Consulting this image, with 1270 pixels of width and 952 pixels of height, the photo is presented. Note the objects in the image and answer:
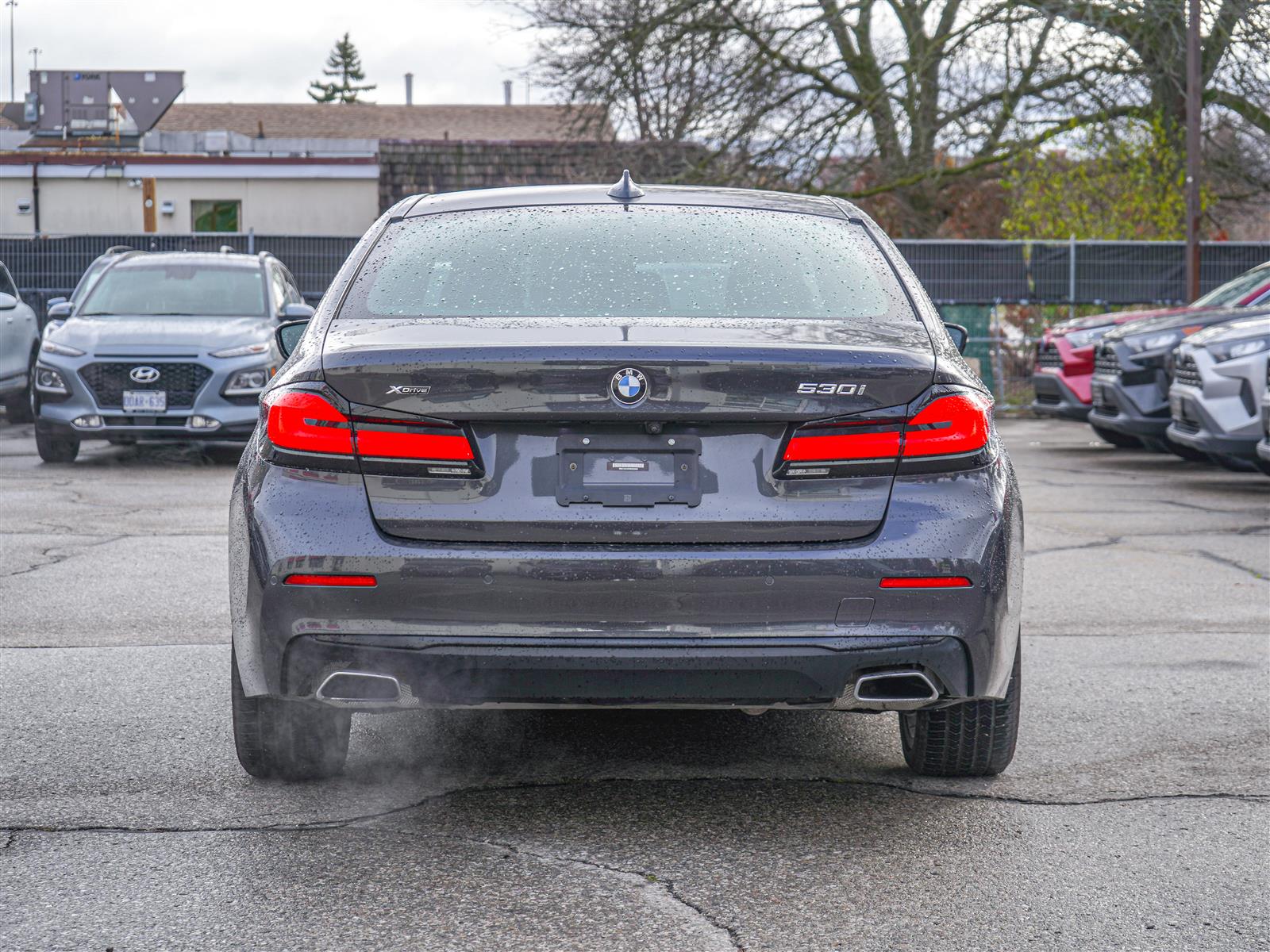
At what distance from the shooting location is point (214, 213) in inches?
1398

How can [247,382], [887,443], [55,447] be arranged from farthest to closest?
[55,447] < [247,382] < [887,443]

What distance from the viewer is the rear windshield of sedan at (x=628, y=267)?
425 cm

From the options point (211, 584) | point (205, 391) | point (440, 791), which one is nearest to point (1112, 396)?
point (205, 391)

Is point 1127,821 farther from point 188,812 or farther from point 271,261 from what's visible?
point 271,261

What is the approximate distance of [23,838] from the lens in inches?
156

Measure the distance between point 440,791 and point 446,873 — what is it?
0.65m

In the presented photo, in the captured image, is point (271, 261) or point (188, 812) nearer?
point (188, 812)

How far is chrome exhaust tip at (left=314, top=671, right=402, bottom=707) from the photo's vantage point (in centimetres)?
380

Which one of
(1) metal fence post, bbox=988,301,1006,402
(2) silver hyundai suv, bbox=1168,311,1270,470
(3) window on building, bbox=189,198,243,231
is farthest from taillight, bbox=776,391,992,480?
(3) window on building, bbox=189,198,243,231

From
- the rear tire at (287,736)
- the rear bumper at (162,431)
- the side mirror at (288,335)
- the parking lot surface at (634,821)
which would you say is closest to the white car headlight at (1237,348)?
the parking lot surface at (634,821)

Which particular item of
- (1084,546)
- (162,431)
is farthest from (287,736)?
(162,431)

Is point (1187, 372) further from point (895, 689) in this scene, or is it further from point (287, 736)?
point (287, 736)

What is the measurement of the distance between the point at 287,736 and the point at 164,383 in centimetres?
905

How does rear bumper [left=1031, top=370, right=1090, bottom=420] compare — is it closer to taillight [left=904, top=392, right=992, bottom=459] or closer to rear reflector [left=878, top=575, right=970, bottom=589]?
taillight [left=904, top=392, right=992, bottom=459]
